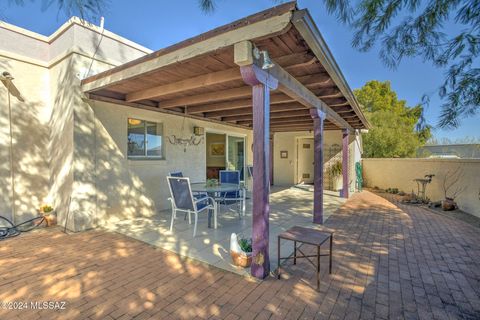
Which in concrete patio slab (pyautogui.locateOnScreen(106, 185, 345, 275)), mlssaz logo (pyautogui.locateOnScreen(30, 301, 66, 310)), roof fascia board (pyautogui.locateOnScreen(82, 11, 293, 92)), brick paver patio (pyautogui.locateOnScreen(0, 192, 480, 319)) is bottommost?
mlssaz logo (pyautogui.locateOnScreen(30, 301, 66, 310))

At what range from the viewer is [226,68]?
3.25m

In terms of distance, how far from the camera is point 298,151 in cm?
1114

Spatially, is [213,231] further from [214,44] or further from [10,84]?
[10,84]

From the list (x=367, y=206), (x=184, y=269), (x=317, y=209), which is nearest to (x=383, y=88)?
(x=367, y=206)

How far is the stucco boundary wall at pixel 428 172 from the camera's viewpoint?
229 inches

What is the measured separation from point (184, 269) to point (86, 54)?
4.24 meters

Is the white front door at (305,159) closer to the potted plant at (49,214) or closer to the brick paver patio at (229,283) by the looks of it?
the brick paver patio at (229,283)

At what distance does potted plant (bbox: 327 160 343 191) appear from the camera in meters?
9.65

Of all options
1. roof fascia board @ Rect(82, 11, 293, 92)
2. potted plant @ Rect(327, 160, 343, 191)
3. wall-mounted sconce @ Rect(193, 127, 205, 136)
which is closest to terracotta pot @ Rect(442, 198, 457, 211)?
potted plant @ Rect(327, 160, 343, 191)

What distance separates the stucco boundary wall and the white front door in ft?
8.27

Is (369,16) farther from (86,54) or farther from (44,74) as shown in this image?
(44,74)

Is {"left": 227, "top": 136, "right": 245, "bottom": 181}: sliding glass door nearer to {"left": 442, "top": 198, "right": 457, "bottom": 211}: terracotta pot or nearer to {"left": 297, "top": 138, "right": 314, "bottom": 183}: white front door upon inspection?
{"left": 297, "top": 138, "right": 314, "bottom": 183}: white front door

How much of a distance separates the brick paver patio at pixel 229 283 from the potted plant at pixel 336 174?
18.5 ft

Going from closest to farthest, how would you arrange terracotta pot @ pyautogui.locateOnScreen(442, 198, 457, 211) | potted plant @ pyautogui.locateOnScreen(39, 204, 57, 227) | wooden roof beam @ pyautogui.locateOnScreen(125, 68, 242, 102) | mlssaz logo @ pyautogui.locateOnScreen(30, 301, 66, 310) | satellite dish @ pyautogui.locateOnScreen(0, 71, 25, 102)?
1. mlssaz logo @ pyautogui.locateOnScreen(30, 301, 66, 310)
2. wooden roof beam @ pyautogui.locateOnScreen(125, 68, 242, 102)
3. satellite dish @ pyautogui.locateOnScreen(0, 71, 25, 102)
4. potted plant @ pyautogui.locateOnScreen(39, 204, 57, 227)
5. terracotta pot @ pyautogui.locateOnScreen(442, 198, 457, 211)
